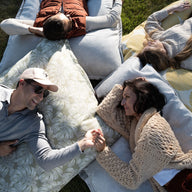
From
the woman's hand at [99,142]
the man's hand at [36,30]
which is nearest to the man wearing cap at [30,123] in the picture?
the woman's hand at [99,142]

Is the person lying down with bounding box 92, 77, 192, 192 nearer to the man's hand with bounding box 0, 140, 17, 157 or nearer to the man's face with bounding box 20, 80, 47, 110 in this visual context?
the man's face with bounding box 20, 80, 47, 110

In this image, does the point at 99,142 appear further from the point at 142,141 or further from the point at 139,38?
the point at 139,38

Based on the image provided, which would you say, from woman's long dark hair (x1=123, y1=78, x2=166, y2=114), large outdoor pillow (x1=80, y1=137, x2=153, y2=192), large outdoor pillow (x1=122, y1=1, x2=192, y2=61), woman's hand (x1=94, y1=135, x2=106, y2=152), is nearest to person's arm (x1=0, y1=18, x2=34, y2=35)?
large outdoor pillow (x1=122, y1=1, x2=192, y2=61)

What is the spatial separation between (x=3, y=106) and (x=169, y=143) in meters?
1.54

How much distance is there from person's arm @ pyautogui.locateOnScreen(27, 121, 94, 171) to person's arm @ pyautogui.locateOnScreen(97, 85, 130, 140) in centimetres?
28

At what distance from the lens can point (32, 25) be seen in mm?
2400

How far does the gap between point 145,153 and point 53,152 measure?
801 millimetres

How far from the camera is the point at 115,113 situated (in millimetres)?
1907

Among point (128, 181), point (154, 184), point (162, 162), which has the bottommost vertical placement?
point (154, 184)

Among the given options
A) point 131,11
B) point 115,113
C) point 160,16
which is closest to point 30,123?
point 115,113

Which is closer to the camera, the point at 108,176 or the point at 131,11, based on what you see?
the point at 108,176

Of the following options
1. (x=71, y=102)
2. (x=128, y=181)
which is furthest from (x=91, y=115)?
(x=128, y=181)

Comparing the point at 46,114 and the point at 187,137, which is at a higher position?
the point at 46,114

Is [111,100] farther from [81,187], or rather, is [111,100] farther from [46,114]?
[81,187]
